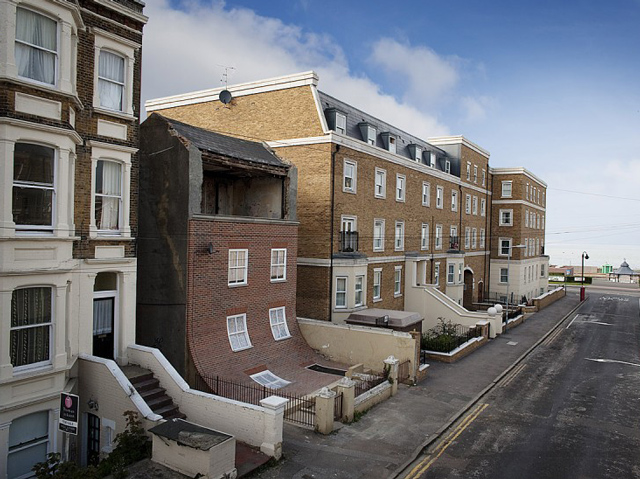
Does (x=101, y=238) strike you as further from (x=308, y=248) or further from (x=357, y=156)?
(x=357, y=156)

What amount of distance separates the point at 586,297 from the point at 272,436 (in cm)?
5504

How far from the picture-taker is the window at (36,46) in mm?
11734

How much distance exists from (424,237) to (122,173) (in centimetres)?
2424

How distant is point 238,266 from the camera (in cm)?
1883

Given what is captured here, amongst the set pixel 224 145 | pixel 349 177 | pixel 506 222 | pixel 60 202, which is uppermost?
pixel 224 145

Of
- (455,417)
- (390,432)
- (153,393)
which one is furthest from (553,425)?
(153,393)

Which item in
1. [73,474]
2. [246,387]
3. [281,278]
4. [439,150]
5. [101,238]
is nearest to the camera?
[73,474]

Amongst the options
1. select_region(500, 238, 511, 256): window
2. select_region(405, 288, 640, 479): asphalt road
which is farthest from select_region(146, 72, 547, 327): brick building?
select_region(500, 238, 511, 256): window

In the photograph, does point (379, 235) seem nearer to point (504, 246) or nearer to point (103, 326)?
point (103, 326)

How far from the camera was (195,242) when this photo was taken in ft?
55.4

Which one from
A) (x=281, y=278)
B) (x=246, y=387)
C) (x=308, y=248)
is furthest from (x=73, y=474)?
(x=308, y=248)

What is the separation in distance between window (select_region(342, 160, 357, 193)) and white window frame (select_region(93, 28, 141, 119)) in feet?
42.2

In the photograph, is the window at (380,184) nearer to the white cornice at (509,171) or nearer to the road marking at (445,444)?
the road marking at (445,444)

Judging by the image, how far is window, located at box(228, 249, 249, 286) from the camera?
18.5m
